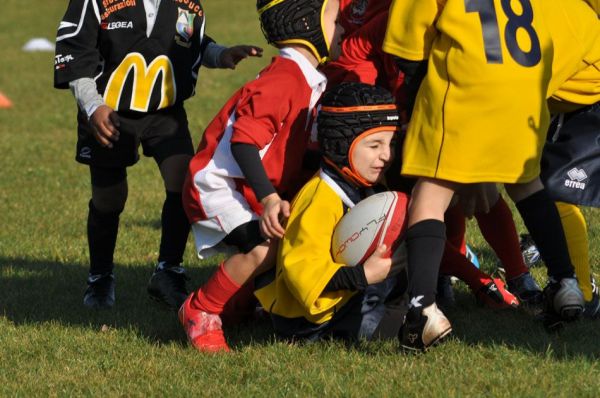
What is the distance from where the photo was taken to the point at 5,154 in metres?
12.0

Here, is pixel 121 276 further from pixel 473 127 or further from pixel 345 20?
pixel 473 127

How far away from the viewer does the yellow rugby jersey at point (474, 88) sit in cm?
437

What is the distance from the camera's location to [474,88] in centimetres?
436

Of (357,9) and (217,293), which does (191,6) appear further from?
(217,293)

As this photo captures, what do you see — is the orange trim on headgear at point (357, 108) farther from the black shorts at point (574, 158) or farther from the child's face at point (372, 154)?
the black shorts at point (574, 158)

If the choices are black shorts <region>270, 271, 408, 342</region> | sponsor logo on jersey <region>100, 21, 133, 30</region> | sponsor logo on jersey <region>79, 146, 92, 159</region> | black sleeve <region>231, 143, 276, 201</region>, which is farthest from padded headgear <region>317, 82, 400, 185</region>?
sponsor logo on jersey <region>79, 146, 92, 159</region>

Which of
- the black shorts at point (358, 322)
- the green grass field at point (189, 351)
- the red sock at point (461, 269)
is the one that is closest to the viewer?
the green grass field at point (189, 351)

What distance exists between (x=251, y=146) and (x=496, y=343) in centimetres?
132

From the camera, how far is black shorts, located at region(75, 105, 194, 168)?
19.5 ft

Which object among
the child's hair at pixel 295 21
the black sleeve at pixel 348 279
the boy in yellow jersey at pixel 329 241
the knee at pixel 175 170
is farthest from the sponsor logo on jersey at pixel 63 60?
the black sleeve at pixel 348 279

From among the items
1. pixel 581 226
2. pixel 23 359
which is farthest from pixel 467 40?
pixel 23 359

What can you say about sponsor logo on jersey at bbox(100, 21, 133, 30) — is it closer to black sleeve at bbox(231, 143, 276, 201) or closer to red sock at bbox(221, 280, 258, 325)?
black sleeve at bbox(231, 143, 276, 201)

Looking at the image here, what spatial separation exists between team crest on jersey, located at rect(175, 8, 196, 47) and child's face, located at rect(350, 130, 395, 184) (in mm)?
1704

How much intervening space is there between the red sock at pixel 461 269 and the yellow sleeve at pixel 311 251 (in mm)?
794
